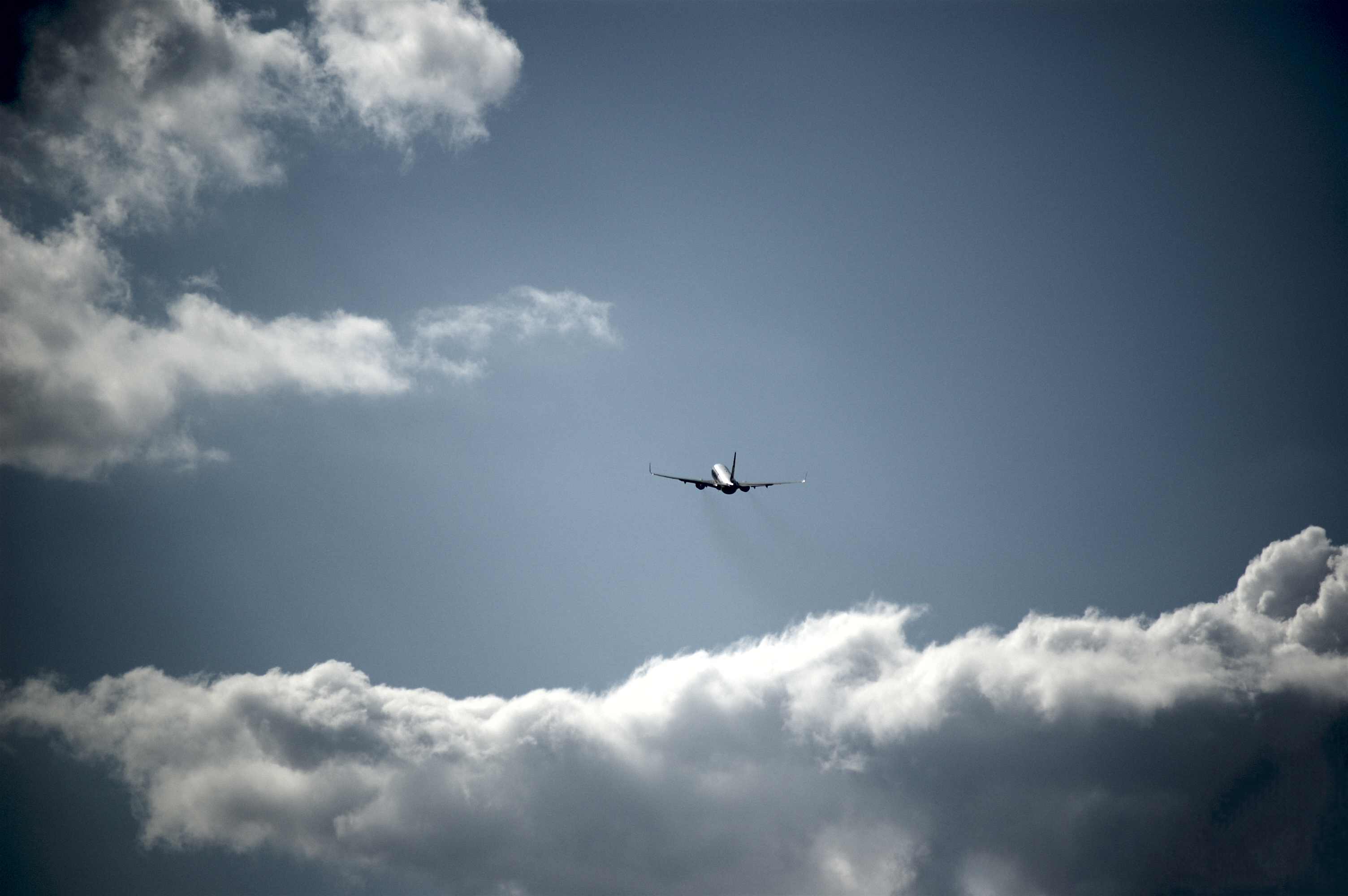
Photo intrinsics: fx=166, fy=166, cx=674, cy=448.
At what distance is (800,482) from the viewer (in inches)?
1260

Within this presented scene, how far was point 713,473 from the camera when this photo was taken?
3181 cm

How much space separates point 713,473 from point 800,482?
1693cm
